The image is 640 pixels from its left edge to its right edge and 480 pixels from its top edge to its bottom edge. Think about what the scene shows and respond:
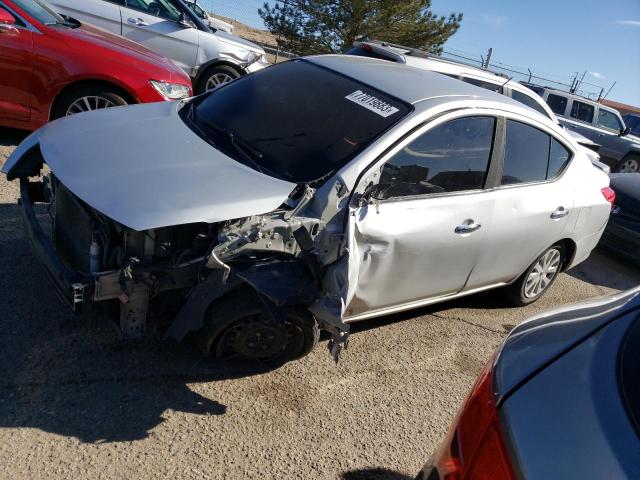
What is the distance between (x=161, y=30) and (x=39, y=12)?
2.59 metres

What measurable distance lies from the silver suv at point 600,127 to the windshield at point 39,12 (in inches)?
425

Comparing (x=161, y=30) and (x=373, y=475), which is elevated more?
(x=161, y=30)

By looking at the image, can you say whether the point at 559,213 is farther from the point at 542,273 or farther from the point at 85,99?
the point at 85,99

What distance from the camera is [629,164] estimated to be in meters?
13.2

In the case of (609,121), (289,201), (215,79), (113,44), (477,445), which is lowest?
(609,121)

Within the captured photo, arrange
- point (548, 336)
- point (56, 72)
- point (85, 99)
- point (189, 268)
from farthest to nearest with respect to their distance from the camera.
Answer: point (85, 99) < point (56, 72) < point (189, 268) < point (548, 336)

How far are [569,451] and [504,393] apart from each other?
277 mm

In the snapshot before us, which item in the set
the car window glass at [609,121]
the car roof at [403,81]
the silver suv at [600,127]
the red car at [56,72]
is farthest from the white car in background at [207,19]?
the car window glass at [609,121]

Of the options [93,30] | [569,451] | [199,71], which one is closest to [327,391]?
[569,451]

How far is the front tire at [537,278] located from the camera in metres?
4.50

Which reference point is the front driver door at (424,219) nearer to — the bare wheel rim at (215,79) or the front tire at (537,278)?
the front tire at (537,278)

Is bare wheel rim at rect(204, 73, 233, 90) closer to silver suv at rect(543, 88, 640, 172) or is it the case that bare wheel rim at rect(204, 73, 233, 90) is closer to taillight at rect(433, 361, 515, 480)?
taillight at rect(433, 361, 515, 480)

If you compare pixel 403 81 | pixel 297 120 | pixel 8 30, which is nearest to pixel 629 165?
pixel 403 81

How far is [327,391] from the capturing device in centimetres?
323
